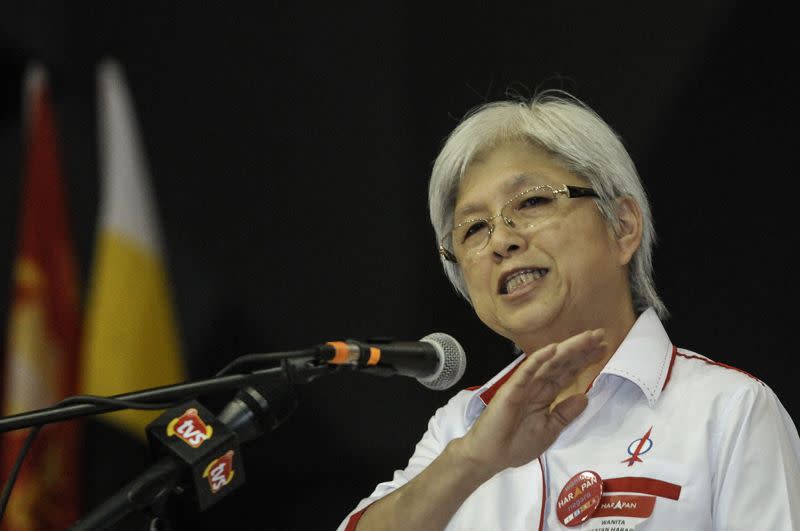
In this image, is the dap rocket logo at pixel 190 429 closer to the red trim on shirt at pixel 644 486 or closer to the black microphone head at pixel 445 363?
the black microphone head at pixel 445 363

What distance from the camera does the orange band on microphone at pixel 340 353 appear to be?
133 cm

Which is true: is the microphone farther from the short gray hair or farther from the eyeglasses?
the short gray hair

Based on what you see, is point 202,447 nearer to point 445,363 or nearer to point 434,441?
point 445,363

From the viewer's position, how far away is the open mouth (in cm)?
183

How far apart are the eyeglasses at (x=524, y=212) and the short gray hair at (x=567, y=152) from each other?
0.07 m

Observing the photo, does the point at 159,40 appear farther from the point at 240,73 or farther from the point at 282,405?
the point at 282,405

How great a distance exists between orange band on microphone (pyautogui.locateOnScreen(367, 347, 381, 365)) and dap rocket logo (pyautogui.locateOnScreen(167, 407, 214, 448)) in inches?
10.2

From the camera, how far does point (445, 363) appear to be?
4.86ft

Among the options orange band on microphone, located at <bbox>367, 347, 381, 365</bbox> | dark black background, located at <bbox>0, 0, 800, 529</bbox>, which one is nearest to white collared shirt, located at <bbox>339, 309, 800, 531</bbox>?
orange band on microphone, located at <bbox>367, 347, 381, 365</bbox>

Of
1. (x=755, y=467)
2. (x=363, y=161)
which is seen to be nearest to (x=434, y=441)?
(x=755, y=467)

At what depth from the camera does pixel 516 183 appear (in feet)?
6.28

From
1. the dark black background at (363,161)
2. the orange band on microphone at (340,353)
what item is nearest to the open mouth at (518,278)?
the orange band on microphone at (340,353)

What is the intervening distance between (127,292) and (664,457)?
244 centimetres

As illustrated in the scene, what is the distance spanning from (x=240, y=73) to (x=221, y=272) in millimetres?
773
